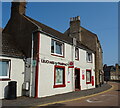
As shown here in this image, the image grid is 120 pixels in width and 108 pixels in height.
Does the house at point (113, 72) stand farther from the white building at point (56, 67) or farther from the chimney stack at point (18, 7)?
the chimney stack at point (18, 7)

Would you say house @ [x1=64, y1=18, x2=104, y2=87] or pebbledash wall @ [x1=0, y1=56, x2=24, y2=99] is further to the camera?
house @ [x1=64, y1=18, x2=104, y2=87]

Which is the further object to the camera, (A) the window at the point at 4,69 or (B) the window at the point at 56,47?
(B) the window at the point at 56,47

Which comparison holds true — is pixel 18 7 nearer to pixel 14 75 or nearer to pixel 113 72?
pixel 14 75

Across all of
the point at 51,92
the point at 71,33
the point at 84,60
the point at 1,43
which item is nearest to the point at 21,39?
the point at 1,43

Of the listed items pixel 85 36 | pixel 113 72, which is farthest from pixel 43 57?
pixel 113 72

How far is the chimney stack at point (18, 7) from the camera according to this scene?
14.5 meters

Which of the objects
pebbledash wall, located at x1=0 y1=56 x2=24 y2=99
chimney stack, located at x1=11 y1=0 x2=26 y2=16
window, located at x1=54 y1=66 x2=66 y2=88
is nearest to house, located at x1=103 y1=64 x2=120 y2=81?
window, located at x1=54 y1=66 x2=66 y2=88

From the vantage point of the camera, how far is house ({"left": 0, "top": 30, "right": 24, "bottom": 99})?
34.2ft

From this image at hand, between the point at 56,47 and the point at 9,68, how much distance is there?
499 centimetres

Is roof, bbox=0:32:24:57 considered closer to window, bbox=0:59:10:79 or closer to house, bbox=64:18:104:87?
window, bbox=0:59:10:79

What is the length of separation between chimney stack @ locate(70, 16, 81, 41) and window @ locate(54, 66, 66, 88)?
13.1m

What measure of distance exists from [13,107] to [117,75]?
8222 centimetres

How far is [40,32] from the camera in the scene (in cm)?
1186

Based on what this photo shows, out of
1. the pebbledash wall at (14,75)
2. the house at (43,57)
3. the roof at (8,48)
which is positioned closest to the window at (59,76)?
the house at (43,57)
